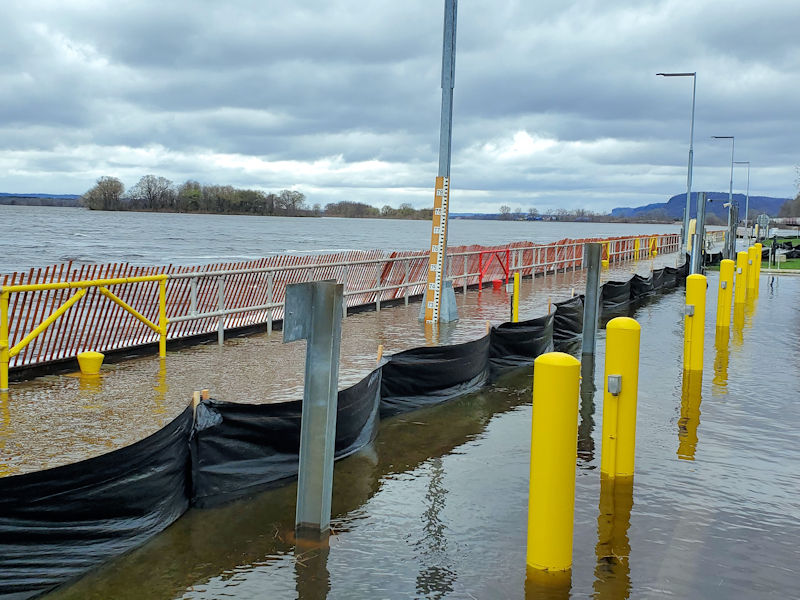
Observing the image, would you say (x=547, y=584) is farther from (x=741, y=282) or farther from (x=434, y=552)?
(x=741, y=282)

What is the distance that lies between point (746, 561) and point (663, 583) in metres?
0.80

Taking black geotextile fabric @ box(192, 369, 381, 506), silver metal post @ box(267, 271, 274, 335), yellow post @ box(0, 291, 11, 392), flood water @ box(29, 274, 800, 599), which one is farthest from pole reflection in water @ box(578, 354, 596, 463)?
yellow post @ box(0, 291, 11, 392)

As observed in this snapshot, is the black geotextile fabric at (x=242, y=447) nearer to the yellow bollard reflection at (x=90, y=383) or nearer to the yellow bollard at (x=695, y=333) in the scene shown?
the yellow bollard reflection at (x=90, y=383)

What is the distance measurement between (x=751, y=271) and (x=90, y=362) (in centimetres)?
2249

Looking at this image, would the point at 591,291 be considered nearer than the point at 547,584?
No

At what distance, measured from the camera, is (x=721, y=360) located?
14.4 m

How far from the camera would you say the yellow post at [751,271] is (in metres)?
26.8

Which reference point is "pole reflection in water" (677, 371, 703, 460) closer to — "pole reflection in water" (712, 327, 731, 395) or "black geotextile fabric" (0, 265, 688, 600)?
"pole reflection in water" (712, 327, 731, 395)

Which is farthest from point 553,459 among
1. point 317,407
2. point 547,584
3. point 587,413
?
point 587,413

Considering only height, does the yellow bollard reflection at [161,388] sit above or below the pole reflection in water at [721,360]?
below

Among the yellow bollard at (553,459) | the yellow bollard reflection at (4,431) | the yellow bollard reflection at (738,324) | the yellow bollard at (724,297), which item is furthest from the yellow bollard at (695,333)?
the yellow bollard reflection at (4,431)

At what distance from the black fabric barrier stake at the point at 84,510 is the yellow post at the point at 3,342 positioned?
172 inches

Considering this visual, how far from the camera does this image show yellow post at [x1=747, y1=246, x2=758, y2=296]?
26.8 meters

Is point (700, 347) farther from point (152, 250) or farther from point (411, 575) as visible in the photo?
point (152, 250)
